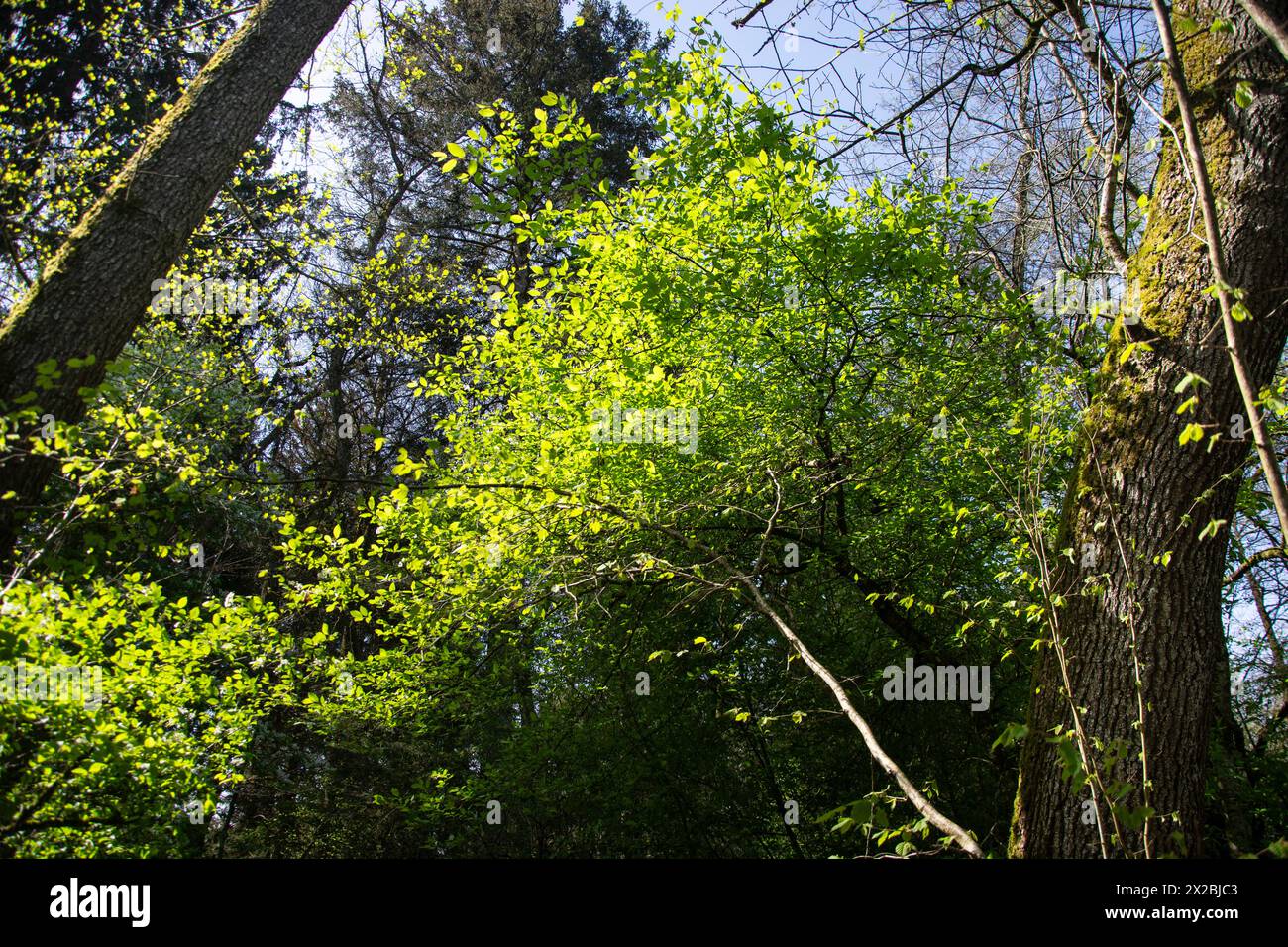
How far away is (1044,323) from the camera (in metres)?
5.38

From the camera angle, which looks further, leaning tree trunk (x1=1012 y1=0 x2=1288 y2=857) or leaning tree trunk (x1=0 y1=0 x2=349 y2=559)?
leaning tree trunk (x1=0 y1=0 x2=349 y2=559)

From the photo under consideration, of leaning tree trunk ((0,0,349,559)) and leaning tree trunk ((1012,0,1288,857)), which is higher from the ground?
leaning tree trunk ((0,0,349,559))

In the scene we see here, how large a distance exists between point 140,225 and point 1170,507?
3.60m

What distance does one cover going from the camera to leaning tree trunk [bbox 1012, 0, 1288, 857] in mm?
2477

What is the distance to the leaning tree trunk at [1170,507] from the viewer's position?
2.48 metres

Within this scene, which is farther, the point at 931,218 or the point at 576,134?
the point at 931,218

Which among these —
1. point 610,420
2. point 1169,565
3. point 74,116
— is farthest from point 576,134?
point 74,116

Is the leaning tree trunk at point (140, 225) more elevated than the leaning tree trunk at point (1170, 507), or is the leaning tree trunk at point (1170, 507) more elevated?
the leaning tree trunk at point (140, 225)

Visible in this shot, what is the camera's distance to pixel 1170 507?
8.39 feet

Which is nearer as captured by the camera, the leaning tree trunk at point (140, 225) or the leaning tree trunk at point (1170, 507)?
the leaning tree trunk at point (1170, 507)

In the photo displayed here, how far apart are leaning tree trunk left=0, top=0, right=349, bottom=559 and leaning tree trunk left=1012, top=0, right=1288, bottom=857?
126 inches

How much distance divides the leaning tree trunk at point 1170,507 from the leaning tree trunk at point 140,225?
10.5 feet
